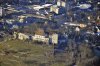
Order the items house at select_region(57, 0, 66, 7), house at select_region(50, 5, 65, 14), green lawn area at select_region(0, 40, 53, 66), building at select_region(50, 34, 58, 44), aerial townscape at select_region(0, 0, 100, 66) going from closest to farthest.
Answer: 1. green lawn area at select_region(0, 40, 53, 66)
2. aerial townscape at select_region(0, 0, 100, 66)
3. building at select_region(50, 34, 58, 44)
4. house at select_region(50, 5, 65, 14)
5. house at select_region(57, 0, 66, 7)

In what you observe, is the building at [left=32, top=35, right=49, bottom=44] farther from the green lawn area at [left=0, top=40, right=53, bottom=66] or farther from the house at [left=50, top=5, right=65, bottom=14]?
the house at [left=50, top=5, right=65, bottom=14]

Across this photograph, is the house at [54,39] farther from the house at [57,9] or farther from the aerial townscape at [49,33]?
the house at [57,9]

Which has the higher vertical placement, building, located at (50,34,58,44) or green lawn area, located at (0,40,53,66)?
building, located at (50,34,58,44)

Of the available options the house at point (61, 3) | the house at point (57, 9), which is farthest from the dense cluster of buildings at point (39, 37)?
the house at point (61, 3)

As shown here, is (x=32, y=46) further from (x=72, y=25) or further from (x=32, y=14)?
(x=32, y=14)

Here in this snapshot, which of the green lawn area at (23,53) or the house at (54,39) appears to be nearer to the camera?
the green lawn area at (23,53)

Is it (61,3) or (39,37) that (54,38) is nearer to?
(39,37)

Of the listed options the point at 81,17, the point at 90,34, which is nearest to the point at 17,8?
the point at 81,17

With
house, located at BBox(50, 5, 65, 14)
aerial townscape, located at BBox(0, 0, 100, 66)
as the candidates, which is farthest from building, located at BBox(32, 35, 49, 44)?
house, located at BBox(50, 5, 65, 14)
